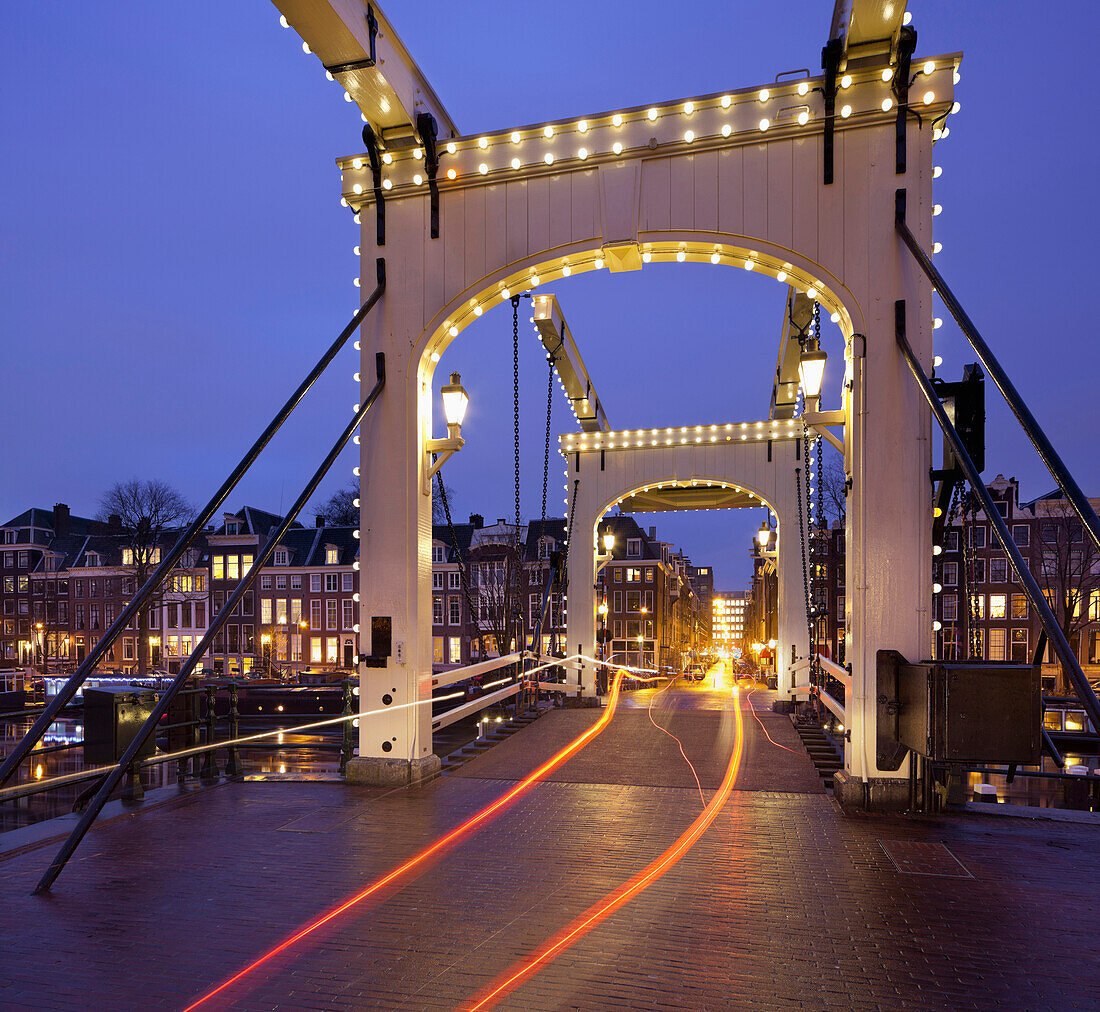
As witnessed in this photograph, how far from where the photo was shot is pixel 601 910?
398 centimetres

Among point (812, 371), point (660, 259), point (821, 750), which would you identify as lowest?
point (821, 750)

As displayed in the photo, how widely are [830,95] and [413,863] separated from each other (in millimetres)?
7107

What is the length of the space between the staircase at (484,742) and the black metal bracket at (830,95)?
6974mm

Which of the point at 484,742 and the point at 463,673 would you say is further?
the point at 484,742

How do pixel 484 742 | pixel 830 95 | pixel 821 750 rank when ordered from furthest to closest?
pixel 484 742
pixel 821 750
pixel 830 95

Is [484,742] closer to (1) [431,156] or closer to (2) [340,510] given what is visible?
(1) [431,156]

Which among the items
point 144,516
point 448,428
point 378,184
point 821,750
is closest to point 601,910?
point 448,428

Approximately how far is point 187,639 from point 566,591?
40756 millimetres

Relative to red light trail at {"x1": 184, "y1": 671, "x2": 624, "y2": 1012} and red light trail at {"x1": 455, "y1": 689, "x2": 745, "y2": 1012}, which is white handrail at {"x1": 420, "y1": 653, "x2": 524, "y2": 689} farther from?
red light trail at {"x1": 455, "y1": 689, "x2": 745, "y2": 1012}

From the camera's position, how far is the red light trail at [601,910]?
3221 millimetres

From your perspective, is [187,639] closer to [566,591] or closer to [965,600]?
[566,591]

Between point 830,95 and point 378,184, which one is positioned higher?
point 830,95

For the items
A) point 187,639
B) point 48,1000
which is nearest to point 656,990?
point 48,1000

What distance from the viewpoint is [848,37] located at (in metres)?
6.19
